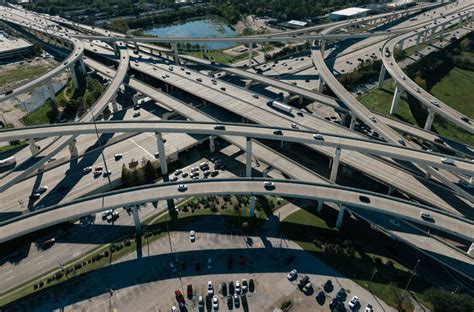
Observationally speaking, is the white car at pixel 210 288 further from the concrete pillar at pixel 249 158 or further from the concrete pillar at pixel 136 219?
the concrete pillar at pixel 249 158

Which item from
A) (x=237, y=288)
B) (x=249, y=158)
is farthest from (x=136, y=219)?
(x=249, y=158)

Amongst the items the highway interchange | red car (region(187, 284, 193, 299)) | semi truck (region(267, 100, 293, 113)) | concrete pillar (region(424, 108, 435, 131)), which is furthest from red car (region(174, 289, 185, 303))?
concrete pillar (region(424, 108, 435, 131))

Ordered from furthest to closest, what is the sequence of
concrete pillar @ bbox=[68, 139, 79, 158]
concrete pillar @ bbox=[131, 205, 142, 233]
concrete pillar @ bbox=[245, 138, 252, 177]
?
1. concrete pillar @ bbox=[68, 139, 79, 158]
2. concrete pillar @ bbox=[245, 138, 252, 177]
3. concrete pillar @ bbox=[131, 205, 142, 233]

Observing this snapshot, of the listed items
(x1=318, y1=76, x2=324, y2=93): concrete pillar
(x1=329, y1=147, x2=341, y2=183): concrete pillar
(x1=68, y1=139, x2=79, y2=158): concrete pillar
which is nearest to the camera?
(x1=329, y1=147, x2=341, y2=183): concrete pillar

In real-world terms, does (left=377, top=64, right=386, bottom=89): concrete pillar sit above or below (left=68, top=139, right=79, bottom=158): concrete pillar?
above

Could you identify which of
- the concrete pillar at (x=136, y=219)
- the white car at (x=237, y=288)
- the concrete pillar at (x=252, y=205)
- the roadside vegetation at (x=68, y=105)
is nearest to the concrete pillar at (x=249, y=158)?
the concrete pillar at (x=252, y=205)

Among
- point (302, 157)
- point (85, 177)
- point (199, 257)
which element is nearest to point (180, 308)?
point (199, 257)

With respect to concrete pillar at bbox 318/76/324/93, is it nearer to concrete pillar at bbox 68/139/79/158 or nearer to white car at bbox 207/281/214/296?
concrete pillar at bbox 68/139/79/158
